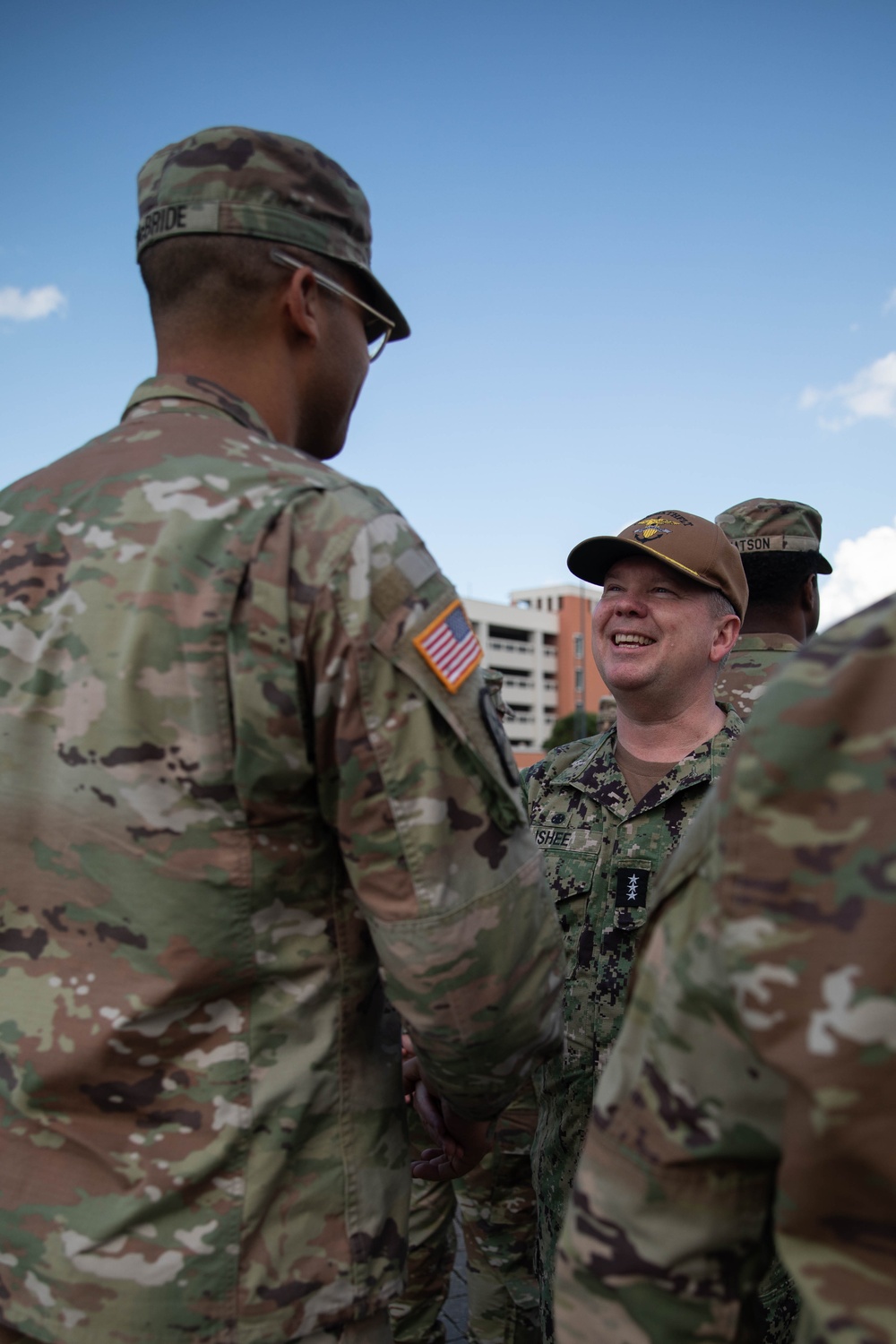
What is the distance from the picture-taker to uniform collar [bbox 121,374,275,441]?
1.66 metres

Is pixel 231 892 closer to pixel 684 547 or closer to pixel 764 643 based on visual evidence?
pixel 684 547

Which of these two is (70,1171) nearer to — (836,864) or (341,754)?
(341,754)

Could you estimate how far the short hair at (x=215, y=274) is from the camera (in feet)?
5.51

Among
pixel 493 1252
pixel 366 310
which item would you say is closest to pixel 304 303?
pixel 366 310

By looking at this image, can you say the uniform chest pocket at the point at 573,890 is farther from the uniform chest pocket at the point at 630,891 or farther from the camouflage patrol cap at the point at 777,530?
the camouflage patrol cap at the point at 777,530

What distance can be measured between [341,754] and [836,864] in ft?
2.43

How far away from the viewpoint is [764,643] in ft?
13.1

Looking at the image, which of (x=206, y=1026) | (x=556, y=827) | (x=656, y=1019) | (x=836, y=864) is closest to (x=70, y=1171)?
(x=206, y=1026)

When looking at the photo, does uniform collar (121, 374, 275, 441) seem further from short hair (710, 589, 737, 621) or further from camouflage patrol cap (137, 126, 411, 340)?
short hair (710, 589, 737, 621)

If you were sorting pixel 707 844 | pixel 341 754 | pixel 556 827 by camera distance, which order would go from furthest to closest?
1. pixel 556 827
2. pixel 341 754
3. pixel 707 844

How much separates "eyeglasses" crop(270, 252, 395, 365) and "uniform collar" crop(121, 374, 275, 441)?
0.24 metres

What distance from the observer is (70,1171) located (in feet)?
4.72

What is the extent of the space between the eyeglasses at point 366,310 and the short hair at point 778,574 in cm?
247

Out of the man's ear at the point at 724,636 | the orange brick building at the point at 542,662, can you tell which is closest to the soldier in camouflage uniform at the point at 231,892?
the man's ear at the point at 724,636
